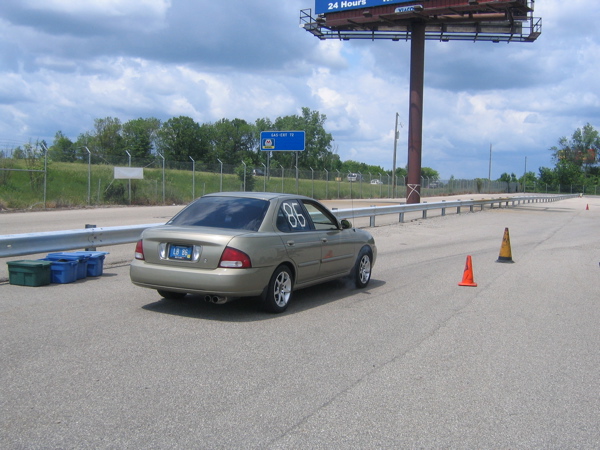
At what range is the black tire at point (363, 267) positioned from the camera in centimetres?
962

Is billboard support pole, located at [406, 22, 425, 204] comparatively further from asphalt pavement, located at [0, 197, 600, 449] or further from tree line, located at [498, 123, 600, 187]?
tree line, located at [498, 123, 600, 187]

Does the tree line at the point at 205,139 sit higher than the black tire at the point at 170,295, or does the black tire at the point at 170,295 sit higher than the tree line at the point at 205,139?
the tree line at the point at 205,139

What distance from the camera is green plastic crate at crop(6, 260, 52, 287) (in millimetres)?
8773

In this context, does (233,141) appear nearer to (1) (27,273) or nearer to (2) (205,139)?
(2) (205,139)

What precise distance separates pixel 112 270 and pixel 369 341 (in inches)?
234

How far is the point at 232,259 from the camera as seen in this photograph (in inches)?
273

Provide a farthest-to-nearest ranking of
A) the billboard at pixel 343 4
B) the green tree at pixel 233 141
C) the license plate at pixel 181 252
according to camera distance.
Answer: the green tree at pixel 233 141, the billboard at pixel 343 4, the license plate at pixel 181 252

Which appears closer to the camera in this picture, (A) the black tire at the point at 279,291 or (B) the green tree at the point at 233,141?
(A) the black tire at the point at 279,291

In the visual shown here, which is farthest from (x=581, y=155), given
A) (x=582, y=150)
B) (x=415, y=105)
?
(x=415, y=105)

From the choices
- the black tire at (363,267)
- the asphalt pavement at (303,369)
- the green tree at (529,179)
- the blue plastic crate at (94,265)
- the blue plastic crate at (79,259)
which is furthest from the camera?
the green tree at (529,179)

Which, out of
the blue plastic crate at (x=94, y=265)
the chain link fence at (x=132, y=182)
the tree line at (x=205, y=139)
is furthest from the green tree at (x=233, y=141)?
the blue plastic crate at (x=94, y=265)

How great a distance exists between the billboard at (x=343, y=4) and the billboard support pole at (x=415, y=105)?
2.65 meters

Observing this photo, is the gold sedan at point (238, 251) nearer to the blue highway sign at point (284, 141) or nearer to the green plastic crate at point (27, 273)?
the green plastic crate at point (27, 273)

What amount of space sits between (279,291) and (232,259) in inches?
37.5
